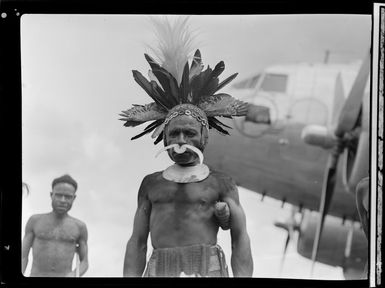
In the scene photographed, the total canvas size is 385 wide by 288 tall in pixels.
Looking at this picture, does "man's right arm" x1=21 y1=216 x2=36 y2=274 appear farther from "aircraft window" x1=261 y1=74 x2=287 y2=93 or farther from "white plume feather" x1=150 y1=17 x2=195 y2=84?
"aircraft window" x1=261 y1=74 x2=287 y2=93

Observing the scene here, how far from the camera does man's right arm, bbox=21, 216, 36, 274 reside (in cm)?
397

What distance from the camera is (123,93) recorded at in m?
4.01

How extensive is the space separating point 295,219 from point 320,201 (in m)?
0.19

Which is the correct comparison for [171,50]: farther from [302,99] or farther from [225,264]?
[225,264]

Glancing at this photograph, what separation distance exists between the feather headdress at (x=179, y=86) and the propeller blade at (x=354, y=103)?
59 centimetres

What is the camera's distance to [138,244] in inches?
155

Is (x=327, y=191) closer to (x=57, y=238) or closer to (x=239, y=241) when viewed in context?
(x=239, y=241)

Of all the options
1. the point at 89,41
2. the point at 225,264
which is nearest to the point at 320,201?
the point at 225,264

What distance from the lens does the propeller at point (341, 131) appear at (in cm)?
394

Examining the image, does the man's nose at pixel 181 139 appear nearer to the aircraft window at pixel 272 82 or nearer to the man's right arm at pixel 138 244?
the man's right arm at pixel 138 244

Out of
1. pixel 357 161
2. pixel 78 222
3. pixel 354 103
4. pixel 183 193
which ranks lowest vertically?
pixel 78 222

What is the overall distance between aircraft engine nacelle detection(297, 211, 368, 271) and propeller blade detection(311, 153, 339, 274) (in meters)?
0.02

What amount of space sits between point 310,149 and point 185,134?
30.5 inches

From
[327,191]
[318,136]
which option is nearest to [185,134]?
[318,136]
